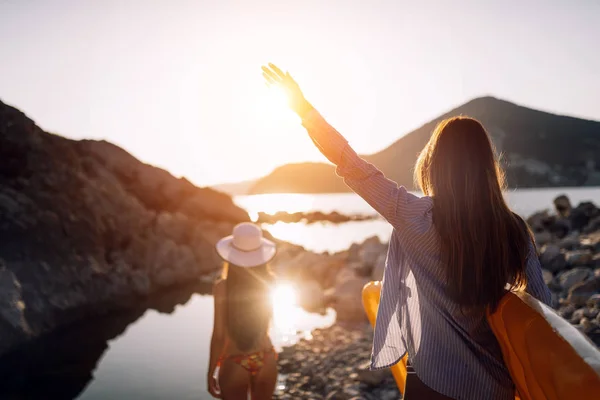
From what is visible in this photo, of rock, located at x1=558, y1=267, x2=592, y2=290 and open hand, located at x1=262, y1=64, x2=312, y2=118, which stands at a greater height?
open hand, located at x1=262, y1=64, x2=312, y2=118

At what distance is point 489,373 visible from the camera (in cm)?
190

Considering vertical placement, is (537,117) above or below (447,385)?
above

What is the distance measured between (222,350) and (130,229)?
16127 millimetres

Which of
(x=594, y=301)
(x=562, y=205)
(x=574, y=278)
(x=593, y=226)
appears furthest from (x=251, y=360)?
(x=562, y=205)

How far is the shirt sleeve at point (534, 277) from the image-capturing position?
1.90 meters

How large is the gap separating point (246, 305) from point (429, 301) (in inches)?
69.3

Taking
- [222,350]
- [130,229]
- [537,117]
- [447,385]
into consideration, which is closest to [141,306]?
[130,229]

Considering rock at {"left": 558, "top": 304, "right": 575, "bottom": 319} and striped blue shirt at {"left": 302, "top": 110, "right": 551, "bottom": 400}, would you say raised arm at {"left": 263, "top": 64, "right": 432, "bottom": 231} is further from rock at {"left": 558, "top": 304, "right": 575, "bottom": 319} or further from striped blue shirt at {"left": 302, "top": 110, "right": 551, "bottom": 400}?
rock at {"left": 558, "top": 304, "right": 575, "bottom": 319}

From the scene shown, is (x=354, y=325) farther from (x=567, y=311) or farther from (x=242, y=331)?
(x=242, y=331)

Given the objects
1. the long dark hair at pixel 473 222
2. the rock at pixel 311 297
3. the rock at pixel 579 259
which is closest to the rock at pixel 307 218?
the rock at pixel 311 297

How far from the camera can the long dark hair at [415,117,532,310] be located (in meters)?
1.73

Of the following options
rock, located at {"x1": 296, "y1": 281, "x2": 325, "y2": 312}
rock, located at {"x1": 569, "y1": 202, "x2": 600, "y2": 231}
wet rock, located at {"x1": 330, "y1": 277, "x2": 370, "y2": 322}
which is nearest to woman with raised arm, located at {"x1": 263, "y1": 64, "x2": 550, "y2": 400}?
wet rock, located at {"x1": 330, "y1": 277, "x2": 370, "y2": 322}

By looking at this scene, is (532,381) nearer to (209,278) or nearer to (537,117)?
(209,278)

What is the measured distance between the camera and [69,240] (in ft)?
45.3
